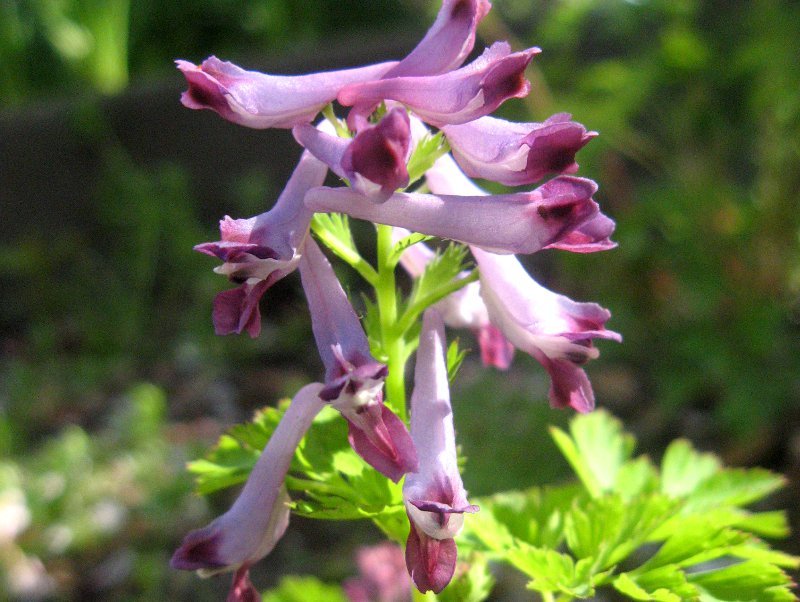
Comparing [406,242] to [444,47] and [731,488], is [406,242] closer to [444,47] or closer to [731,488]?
[444,47]

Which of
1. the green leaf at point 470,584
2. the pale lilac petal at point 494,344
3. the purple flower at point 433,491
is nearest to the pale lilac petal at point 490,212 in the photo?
the purple flower at point 433,491

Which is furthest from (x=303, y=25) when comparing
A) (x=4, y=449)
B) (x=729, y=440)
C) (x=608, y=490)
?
(x=608, y=490)

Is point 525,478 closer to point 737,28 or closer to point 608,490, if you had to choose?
point 608,490

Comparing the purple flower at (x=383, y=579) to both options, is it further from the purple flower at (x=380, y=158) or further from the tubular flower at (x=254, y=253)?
the purple flower at (x=380, y=158)

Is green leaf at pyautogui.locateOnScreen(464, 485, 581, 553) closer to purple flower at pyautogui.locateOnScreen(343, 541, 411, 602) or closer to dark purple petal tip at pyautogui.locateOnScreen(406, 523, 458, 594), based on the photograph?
dark purple petal tip at pyautogui.locateOnScreen(406, 523, 458, 594)

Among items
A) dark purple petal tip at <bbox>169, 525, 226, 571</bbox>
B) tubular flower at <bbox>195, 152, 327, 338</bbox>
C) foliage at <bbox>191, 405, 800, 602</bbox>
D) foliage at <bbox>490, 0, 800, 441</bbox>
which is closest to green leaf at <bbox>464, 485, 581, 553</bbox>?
foliage at <bbox>191, 405, 800, 602</bbox>

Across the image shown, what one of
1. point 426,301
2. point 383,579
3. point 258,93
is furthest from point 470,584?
point 383,579
